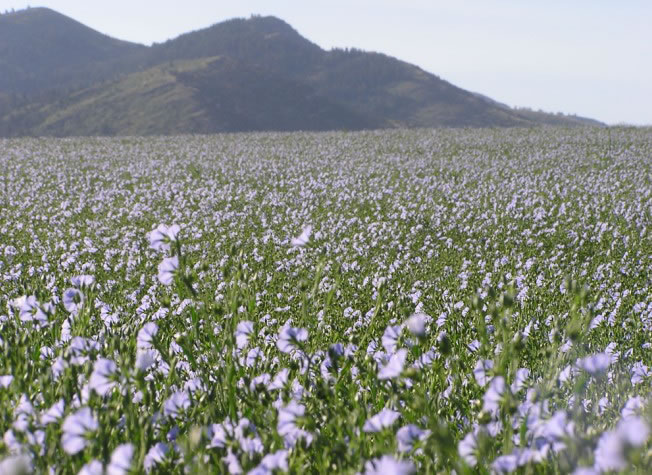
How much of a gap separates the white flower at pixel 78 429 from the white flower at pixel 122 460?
0.15 m

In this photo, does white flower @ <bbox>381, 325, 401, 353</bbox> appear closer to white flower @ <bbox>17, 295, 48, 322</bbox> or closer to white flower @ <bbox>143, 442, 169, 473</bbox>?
white flower @ <bbox>143, 442, 169, 473</bbox>

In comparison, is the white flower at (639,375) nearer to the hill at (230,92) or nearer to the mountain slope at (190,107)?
the mountain slope at (190,107)

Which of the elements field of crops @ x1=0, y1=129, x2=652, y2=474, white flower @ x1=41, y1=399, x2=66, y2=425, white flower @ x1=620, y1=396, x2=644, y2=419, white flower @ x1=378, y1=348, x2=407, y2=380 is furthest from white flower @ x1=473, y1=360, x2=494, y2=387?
white flower @ x1=41, y1=399, x2=66, y2=425

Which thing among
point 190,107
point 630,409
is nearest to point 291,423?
point 630,409

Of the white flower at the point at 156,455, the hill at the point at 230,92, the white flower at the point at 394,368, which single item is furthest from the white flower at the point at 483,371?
the hill at the point at 230,92

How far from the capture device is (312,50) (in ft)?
537

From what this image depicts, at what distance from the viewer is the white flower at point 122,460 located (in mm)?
1450

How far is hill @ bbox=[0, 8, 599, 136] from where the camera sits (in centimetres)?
7894

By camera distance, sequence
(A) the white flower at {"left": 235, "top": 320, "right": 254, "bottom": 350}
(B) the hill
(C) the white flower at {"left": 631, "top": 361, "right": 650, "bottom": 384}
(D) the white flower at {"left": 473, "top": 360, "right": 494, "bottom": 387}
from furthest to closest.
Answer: (B) the hill, (C) the white flower at {"left": 631, "top": 361, "right": 650, "bottom": 384}, (A) the white flower at {"left": 235, "top": 320, "right": 254, "bottom": 350}, (D) the white flower at {"left": 473, "top": 360, "right": 494, "bottom": 387}

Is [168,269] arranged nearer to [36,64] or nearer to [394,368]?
[394,368]

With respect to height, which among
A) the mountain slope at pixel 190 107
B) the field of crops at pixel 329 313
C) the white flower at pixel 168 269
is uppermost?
the mountain slope at pixel 190 107

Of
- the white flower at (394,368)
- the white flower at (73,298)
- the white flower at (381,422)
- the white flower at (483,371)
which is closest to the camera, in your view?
the white flower at (381,422)

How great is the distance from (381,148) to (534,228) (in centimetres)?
1345

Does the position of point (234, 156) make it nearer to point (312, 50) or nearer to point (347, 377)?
point (347, 377)
